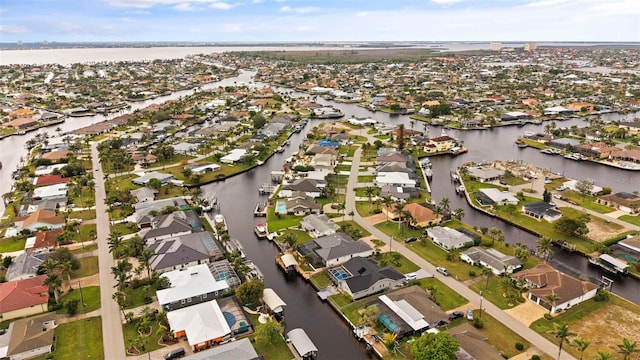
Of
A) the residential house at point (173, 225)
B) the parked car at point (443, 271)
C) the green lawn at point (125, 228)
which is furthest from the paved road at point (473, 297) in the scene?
the green lawn at point (125, 228)

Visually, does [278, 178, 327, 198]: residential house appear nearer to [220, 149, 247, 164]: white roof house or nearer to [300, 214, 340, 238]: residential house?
[300, 214, 340, 238]: residential house

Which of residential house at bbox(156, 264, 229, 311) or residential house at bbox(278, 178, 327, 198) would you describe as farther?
residential house at bbox(278, 178, 327, 198)

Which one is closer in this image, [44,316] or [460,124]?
[44,316]

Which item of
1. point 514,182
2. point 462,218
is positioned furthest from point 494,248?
point 514,182

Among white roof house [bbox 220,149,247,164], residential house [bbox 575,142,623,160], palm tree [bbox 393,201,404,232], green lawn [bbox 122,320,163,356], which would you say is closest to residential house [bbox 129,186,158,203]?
white roof house [bbox 220,149,247,164]

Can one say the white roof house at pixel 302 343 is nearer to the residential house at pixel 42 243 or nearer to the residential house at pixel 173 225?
the residential house at pixel 173 225

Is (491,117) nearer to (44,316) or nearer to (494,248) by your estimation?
(494,248)
